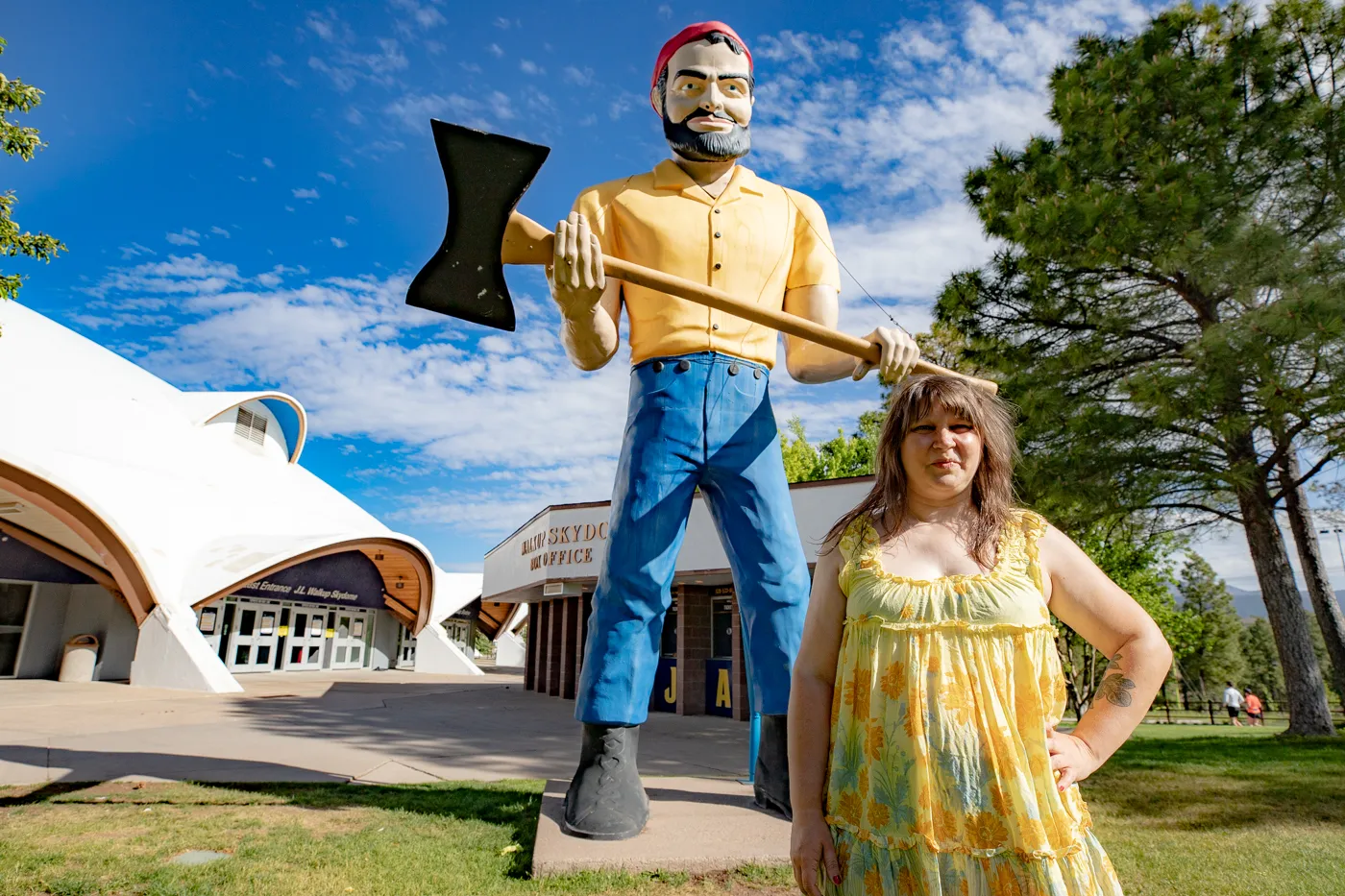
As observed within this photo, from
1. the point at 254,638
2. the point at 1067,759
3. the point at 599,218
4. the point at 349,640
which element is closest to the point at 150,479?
the point at 254,638

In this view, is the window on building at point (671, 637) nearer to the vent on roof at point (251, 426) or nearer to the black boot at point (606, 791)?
the black boot at point (606, 791)

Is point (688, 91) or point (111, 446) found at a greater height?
point (111, 446)

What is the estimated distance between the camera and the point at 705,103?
299 cm

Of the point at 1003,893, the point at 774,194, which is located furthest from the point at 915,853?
the point at 774,194

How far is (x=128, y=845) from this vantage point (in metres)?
2.77

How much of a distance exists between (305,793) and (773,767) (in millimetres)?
2386

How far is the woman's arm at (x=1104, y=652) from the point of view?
1.27m

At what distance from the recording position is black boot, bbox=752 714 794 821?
111 inches

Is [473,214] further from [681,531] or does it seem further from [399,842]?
[399,842]

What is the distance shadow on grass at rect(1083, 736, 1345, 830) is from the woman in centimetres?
339

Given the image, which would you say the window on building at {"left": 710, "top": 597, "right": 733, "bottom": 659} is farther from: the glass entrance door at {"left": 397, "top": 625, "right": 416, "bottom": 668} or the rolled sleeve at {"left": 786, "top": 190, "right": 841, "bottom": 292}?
the glass entrance door at {"left": 397, "top": 625, "right": 416, "bottom": 668}

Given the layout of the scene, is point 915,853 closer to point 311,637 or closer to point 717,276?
point 717,276

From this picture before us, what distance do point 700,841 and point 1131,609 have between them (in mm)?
1709

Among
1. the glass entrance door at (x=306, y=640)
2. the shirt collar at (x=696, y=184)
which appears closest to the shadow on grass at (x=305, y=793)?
the shirt collar at (x=696, y=184)
